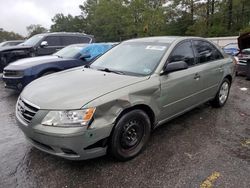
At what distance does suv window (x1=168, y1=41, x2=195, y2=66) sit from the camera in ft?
12.5

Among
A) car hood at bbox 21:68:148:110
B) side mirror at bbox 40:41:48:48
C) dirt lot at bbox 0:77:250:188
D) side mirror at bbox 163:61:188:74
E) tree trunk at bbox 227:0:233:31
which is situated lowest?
dirt lot at bbox 0:77:250:188

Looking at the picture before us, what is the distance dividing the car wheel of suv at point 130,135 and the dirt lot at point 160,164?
5.3 inches

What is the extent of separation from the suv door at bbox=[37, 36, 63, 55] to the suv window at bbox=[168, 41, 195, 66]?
7296 millimetres

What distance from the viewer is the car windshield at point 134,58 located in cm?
356

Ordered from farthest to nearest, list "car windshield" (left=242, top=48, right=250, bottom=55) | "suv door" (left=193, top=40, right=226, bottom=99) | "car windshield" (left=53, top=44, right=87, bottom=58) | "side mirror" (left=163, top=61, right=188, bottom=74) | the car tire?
"car windshield" (left=242, top=48, right=250, bottom=55)
"car windshield" (left=53, top=44, right=87, bottom=58)
the car tire
"suv door" (left=193, top=40, right=226, bottom=99)
"side mirror" (left=163, top=61, right=188, bottom=74)

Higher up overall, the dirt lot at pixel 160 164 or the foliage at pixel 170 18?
the foliage at pixel 170 18

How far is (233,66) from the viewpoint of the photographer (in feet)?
18.0

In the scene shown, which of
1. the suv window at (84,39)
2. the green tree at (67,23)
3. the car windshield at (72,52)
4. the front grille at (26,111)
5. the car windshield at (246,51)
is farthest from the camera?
the green tree at (67,23)

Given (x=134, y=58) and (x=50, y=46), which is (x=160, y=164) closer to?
(x=134, y=58)

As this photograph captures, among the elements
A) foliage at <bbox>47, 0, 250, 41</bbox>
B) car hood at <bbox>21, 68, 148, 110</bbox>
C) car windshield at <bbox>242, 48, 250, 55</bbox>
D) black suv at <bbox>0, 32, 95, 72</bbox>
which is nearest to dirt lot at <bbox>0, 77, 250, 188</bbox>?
car hood at <bbox>21, 68, 148, 110</bbox>

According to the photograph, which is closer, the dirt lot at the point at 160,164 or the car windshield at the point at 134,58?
the dirt lot at the point at 160,164

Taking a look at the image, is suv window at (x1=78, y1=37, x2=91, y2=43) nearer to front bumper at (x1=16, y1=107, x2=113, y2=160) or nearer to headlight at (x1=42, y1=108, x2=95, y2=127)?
front bumper at (x1=16, y1=107, x2=113, y2=160)

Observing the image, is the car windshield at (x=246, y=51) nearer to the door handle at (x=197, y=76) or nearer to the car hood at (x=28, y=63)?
the door handle at (x=197, y=76)

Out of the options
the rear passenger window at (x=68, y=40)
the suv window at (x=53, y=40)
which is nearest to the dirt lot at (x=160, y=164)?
the suv window at (x=53, y=40)
